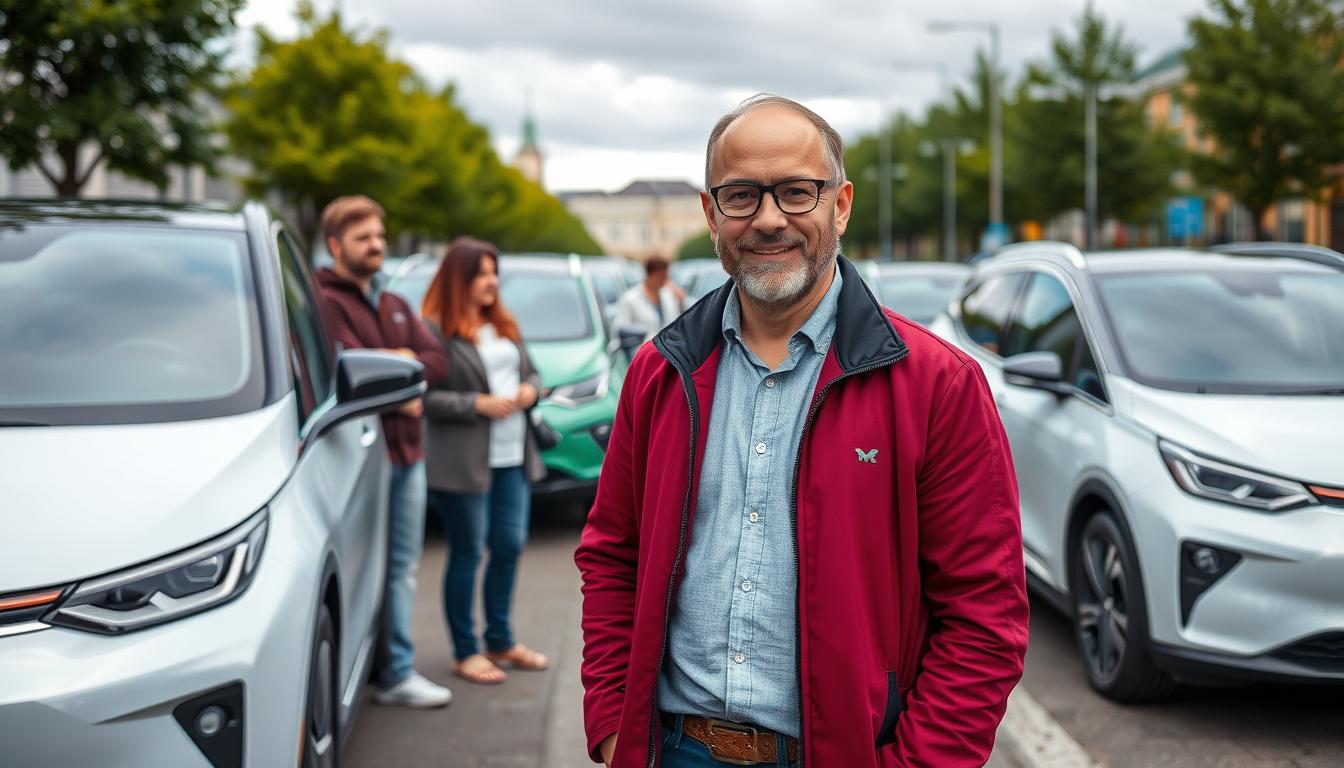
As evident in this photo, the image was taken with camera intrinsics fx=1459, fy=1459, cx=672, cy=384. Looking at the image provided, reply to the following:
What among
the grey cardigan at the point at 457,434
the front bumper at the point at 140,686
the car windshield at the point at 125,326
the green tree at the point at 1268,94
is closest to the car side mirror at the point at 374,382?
the car windshield at the point at 125,326

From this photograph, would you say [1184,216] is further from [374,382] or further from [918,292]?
[374,382]

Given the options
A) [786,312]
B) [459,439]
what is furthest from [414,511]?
[786,312]

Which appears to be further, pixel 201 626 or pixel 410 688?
pixel 410 688

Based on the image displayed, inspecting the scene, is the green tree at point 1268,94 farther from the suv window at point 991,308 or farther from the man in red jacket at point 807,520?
the man in red jacket at point 807,520

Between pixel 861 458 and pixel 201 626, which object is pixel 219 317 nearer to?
pixel 201 626

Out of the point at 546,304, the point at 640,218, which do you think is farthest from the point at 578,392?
the point at 640,218

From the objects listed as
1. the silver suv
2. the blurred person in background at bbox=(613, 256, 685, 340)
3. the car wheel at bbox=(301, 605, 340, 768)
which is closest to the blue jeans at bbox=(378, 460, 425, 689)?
the silver suv

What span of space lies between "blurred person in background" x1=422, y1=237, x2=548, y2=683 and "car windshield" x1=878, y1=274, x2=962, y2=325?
768 centimetres

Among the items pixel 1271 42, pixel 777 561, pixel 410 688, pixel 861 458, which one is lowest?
pixel 410 688

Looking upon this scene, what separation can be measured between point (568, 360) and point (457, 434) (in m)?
3.70

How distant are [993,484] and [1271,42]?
32054 millimetres

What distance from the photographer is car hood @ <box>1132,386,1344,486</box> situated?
4.62m

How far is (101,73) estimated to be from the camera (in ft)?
46.8

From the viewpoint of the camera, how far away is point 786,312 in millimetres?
2316
